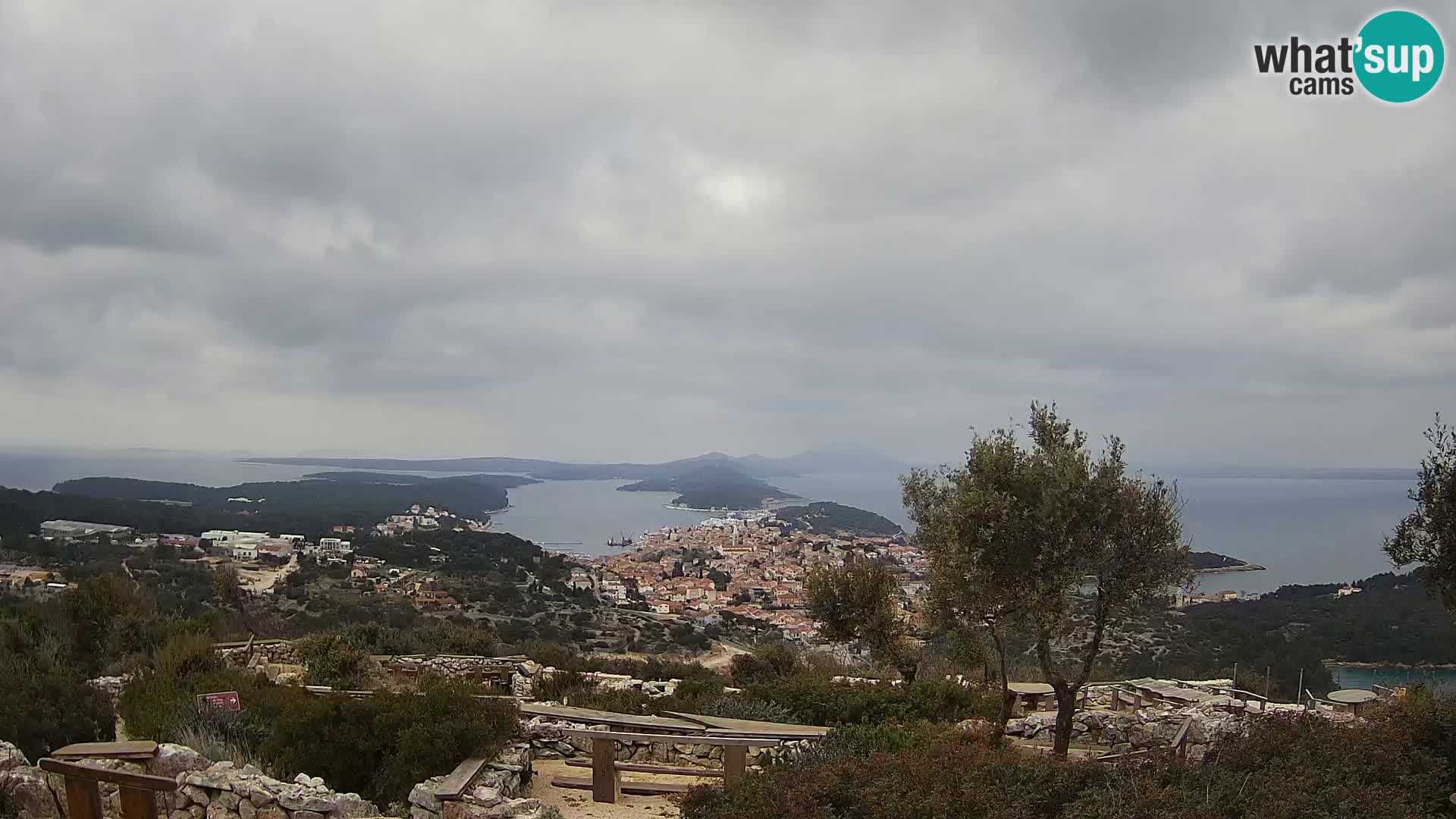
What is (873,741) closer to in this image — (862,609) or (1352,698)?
(862,609)

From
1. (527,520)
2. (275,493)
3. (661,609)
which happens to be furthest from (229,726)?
(527,520)

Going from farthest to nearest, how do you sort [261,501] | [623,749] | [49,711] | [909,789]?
1. [261,501]
2. [623,749]
3. [49,711]
4. [909,789]

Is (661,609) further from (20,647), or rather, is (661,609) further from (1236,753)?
(1236,753)

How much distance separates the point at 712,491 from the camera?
481 feet

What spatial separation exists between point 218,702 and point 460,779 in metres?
3.41

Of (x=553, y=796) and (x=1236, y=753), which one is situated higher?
(x=1236, y=753)

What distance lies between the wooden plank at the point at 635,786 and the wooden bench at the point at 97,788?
4.16m

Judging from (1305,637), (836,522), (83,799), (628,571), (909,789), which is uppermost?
(83,799)

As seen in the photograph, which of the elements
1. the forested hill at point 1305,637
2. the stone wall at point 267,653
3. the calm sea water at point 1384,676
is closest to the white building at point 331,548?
the stone wall at point 267,653

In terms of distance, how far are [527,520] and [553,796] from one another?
111 m

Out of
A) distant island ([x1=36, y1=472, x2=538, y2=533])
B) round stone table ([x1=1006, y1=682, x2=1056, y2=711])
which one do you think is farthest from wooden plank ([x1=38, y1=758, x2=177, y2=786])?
distant island ([x1=36, y1=472, x2=538, y2=533])

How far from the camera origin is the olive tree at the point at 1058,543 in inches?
328

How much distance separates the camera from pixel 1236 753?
6941 millimetres

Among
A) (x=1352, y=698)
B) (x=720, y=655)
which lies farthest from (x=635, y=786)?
(x=720, y=655)
